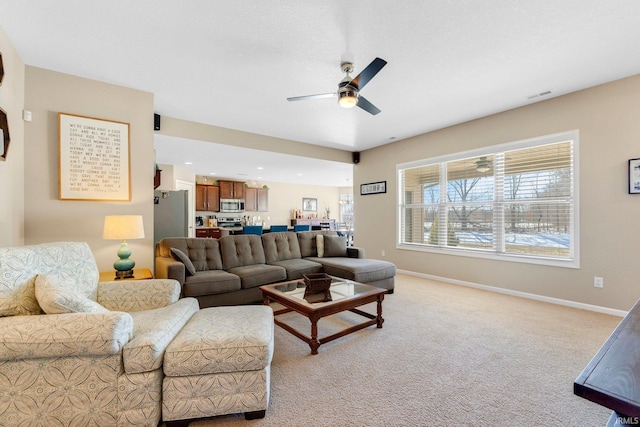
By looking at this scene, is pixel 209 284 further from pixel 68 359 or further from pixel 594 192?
pixel 594 192

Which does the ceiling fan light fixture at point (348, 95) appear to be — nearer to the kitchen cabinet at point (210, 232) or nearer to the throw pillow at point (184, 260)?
the throw pillow at point (184, 260)

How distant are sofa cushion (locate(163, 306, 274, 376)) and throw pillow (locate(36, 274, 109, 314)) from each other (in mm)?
522

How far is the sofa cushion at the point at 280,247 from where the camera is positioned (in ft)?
13.6

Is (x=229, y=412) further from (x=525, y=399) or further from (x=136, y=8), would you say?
(x=136, y=8)

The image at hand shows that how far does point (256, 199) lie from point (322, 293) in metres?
6.72

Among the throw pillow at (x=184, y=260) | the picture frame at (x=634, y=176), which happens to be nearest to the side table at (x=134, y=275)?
the throw pillow at (x=184, y=260)

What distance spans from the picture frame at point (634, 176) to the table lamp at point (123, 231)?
5087 millimetres

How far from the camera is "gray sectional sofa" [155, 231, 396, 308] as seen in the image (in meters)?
3.08

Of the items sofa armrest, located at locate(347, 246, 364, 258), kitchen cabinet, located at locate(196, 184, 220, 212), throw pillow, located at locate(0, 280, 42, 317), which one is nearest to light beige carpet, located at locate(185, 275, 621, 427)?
throw pillow, located at locate(0, 280, 42, 317)

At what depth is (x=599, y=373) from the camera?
0.73 meters

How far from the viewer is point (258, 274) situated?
3406 mm

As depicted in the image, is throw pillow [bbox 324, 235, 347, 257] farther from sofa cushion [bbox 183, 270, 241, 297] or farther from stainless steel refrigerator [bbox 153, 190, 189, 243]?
stainless steel refrigerator [bbox 153, 190, 189, 243]

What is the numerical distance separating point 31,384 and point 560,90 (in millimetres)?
5153

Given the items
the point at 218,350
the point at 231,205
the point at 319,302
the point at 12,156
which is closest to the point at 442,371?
the point at 319,302
